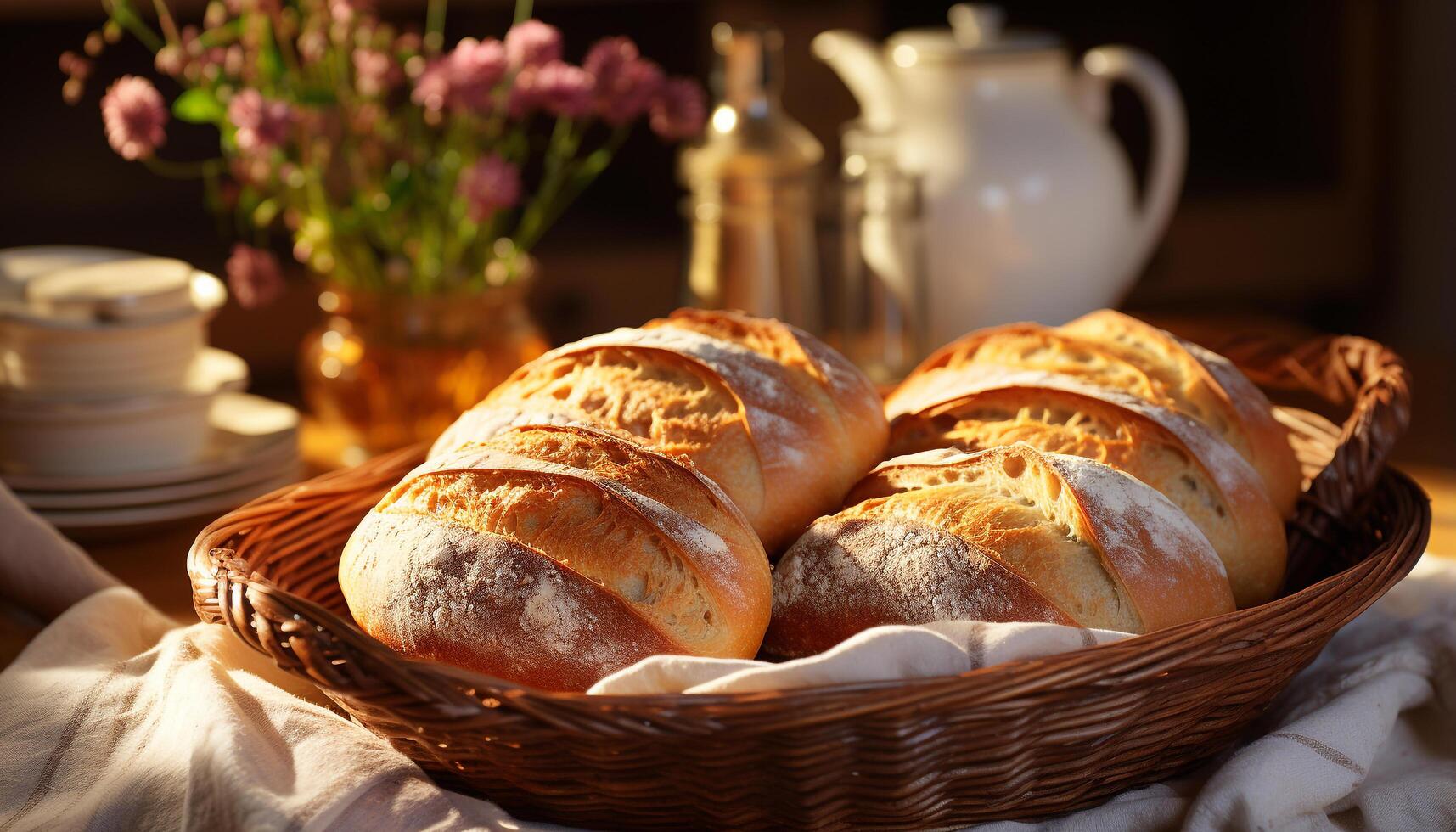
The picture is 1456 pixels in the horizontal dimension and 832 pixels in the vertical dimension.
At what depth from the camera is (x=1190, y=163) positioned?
340 centimetres

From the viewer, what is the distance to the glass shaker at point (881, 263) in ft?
4.90

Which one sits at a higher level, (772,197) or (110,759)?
(772,197)

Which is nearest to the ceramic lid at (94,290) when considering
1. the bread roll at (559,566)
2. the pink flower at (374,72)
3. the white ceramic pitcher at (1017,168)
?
the pink flower at (374,72)

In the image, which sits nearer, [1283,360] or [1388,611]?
[1388,611]

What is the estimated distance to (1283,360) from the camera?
4.06 ft

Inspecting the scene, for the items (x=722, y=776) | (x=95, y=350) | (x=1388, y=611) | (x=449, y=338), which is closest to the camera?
(x=722, y=776)

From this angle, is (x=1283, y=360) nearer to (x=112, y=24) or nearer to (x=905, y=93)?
(x=905, y=93)

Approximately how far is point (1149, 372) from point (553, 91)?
0.58m

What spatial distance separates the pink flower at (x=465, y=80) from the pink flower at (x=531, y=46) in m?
0.03

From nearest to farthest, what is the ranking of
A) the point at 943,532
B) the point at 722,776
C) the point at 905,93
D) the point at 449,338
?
the point at 722,776 < the point at 943,532 < the point at 449,338 < the point at 905,93

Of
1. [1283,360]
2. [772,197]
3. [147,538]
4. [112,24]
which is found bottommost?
[147,538]

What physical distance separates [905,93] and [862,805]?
1.01 m

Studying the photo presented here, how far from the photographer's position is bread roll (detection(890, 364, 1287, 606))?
93 centimetres

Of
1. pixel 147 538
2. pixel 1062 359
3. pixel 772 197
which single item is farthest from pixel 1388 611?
pixel 147 538
